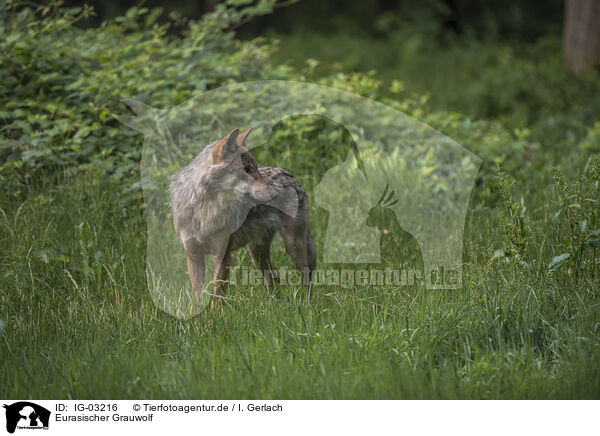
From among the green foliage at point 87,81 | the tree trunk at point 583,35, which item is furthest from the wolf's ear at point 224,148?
the tree trunk at point 583,35

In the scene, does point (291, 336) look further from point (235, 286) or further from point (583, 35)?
point (583, 35)

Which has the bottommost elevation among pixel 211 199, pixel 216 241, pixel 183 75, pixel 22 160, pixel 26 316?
pixel 26 316

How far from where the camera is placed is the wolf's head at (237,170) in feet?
14.3

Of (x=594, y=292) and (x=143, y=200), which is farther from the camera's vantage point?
(x=143, y=200)

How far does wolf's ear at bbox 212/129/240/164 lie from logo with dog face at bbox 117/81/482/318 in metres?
0.07

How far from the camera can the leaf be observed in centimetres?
454

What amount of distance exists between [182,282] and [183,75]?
10.1 ft

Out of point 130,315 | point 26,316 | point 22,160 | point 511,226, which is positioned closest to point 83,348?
point 130,315

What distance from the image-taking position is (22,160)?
6.30m

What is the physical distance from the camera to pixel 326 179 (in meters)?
7.07

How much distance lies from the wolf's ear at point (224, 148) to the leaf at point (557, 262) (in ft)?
8.13
